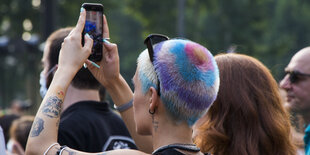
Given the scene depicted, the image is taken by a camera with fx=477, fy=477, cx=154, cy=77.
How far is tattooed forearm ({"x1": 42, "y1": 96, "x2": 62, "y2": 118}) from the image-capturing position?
218 centimetres

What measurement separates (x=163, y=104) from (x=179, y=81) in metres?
0.14

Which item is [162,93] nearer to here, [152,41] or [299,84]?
[152,41]

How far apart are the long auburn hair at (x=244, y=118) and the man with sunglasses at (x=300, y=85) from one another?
159 cm

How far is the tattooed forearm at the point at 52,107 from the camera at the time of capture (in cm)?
218

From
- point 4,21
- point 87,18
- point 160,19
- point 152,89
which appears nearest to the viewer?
point 152,89

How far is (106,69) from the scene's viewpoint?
2.79 m

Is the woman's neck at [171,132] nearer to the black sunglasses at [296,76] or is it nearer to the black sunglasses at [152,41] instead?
the black sunglasses at [152,41]

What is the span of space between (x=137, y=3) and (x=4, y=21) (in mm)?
6163

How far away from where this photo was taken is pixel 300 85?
14.4 ft

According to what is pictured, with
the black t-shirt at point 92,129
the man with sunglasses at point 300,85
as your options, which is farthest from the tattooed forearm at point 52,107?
the man with sunglasses at point 300,85

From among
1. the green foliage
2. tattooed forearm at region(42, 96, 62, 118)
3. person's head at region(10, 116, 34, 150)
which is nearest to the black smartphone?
tattooed forearm at region(42, 96, 62, 118)

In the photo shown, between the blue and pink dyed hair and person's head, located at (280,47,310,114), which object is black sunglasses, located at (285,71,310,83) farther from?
the blue and pink dyed hair

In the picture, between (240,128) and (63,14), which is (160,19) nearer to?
(63,14)

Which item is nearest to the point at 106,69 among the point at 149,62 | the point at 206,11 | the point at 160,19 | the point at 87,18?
the point at 87,18
